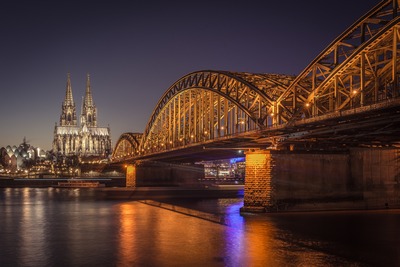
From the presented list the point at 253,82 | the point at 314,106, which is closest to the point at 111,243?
the point at 314,106

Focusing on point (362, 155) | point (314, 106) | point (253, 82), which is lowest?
point (362, 155)

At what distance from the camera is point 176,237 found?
34.2 m

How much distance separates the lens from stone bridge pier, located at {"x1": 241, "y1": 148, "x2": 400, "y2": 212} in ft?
162

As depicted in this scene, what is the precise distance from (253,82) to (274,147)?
11823 millimetres

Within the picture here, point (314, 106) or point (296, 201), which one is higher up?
point (314, 106)

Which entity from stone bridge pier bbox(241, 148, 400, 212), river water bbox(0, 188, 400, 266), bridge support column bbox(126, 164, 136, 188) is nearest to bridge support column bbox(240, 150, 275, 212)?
stone bridge pier bbox(241, 148, 400, 212)

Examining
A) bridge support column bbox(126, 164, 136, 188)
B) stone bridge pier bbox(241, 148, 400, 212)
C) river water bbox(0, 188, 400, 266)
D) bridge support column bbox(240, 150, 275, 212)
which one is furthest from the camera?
bridge support column bbox(126, 164, 136, 188)

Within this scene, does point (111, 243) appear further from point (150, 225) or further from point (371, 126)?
point (371, 126)

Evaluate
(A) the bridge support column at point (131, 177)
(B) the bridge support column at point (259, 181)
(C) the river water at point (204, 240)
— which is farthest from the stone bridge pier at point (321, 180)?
(A) the bridge support column at point (131, 177)

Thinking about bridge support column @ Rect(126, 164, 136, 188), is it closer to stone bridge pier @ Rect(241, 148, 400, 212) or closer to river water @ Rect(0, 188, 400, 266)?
river water @ Rect(0, 188, 400, 266)

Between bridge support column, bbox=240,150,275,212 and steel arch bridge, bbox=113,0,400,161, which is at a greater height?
steel arch bridge, bbox=113,0,400,161

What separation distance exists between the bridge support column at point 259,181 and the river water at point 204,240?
6.96 ft

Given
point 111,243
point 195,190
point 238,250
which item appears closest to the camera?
point 238,250

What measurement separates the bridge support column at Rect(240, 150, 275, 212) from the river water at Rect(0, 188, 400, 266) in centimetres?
212
